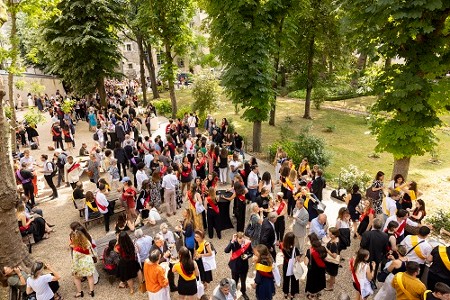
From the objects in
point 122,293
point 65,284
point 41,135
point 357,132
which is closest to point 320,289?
point 122,293

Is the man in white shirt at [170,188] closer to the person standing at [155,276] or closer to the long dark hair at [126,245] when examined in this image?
the long dark hair at [126,245]

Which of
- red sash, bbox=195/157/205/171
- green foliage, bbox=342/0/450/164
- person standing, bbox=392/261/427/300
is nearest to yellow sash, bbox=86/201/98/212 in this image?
red sash, bbox=195/157/205/171

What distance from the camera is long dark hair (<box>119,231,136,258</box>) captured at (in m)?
7.35

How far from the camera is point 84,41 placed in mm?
22484

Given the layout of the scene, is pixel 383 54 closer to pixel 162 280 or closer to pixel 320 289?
pixel 320 289

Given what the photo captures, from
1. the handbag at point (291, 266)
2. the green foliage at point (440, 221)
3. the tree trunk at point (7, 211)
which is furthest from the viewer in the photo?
the green foliage at point (440, 221)

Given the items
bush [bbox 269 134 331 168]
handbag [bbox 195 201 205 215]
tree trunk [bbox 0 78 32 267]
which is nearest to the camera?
tree trunk [bbox 0 78 32 267]

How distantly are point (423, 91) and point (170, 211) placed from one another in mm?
9022

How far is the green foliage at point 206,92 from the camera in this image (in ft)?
72.7

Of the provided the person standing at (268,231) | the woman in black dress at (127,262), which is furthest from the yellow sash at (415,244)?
the woman in black dress at (127,262)

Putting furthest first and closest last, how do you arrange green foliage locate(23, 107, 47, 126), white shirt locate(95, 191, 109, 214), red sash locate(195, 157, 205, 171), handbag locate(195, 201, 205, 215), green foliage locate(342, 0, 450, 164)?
green foliage locate(23, 107, 47, 126) < red sash locate(195, 157, 205, 171) < white shirt locate(95, 191, 109, 214) < handbag locate(195, 201, 205, 215) < green foliage locate(342, 0, 450, 164)

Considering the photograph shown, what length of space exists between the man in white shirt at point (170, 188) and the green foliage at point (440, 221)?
8472mm

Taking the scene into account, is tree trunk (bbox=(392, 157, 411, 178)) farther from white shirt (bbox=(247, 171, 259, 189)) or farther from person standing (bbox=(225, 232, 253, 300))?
person standing (bbox=(225, 232, 253, 300))

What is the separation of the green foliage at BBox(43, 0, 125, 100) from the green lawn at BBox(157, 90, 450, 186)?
31.3ft
